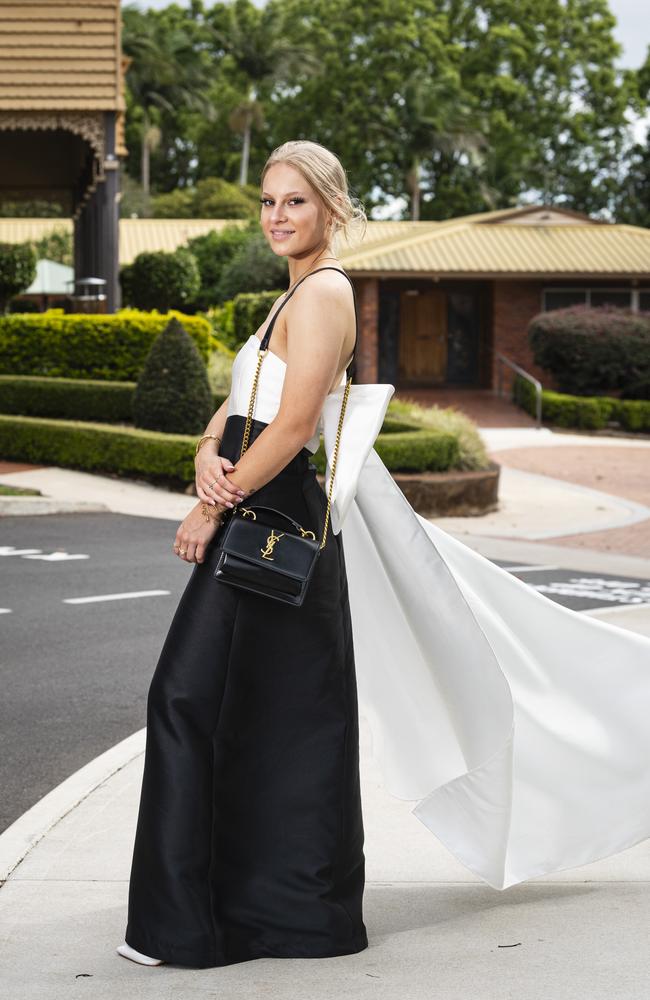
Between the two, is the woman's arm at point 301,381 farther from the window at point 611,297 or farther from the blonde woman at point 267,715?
the window at point 611,297

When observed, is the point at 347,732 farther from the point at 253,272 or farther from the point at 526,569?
the point at 253,272

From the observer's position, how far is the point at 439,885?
3.82 metres

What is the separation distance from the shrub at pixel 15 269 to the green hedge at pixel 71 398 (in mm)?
14985

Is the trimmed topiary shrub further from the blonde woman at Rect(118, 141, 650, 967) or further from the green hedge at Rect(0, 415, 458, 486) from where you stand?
the blonde woman at Rect(118, 141, 650, 967)

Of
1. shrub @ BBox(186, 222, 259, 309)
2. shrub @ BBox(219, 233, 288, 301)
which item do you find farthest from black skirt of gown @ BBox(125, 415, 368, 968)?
shrub @ BBox(186, 222, 259, 309)

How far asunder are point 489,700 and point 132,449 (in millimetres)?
12719

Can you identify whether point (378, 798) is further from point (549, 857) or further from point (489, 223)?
point (489, 223)

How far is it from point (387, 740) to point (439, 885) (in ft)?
1.82

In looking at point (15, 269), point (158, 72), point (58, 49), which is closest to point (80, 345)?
point (58, 49)

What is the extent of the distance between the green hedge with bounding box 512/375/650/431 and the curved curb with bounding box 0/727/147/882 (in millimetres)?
23283

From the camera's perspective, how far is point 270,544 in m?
3.05

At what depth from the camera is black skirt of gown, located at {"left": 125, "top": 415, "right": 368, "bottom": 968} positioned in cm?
310

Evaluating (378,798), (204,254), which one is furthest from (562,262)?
(378,798)

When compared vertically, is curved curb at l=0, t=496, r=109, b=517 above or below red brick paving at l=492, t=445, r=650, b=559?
above
